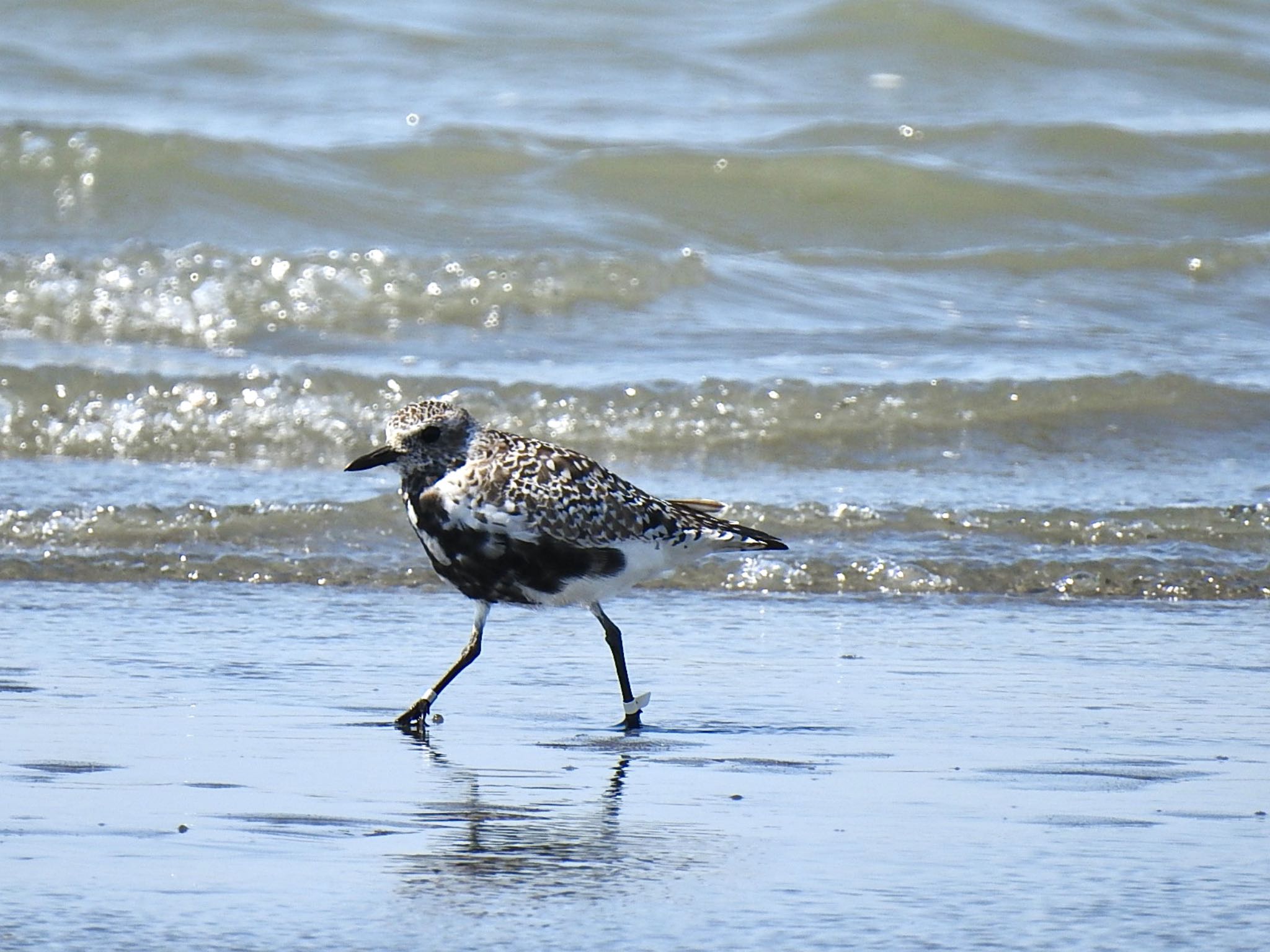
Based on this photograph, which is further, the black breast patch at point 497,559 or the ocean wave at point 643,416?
the ocean wave at point 643,416

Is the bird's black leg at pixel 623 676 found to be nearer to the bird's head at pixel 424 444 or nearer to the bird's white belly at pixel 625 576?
the bird's white belly at pixel 625 576

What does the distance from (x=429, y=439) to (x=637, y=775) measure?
112cm

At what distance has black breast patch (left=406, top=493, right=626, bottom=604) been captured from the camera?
201 inches

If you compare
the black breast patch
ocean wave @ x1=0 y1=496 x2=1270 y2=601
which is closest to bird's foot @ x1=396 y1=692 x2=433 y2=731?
the black breast patch

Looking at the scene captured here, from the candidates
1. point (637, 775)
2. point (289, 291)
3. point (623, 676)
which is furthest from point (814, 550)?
point (289, 291)

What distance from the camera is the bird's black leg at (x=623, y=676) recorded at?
5039 millimetres

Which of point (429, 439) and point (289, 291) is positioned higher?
point (289, 291)

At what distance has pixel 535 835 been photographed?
13.0 ft

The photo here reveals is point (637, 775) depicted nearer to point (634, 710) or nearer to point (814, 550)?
point (634, 710)

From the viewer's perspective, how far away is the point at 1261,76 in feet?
58.0

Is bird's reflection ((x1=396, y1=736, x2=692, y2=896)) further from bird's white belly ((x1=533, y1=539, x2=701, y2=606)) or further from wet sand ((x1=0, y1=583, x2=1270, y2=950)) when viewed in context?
bird's white belly ((x1=533, y1=539, x2=701, y2=606))

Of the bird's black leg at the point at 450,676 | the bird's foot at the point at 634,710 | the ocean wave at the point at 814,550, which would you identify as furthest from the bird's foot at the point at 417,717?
the ocean wave at the point at 814,550

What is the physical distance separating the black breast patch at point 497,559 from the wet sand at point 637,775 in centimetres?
32

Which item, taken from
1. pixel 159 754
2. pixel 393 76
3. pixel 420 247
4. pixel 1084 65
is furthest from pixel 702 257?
pixel 159 754
